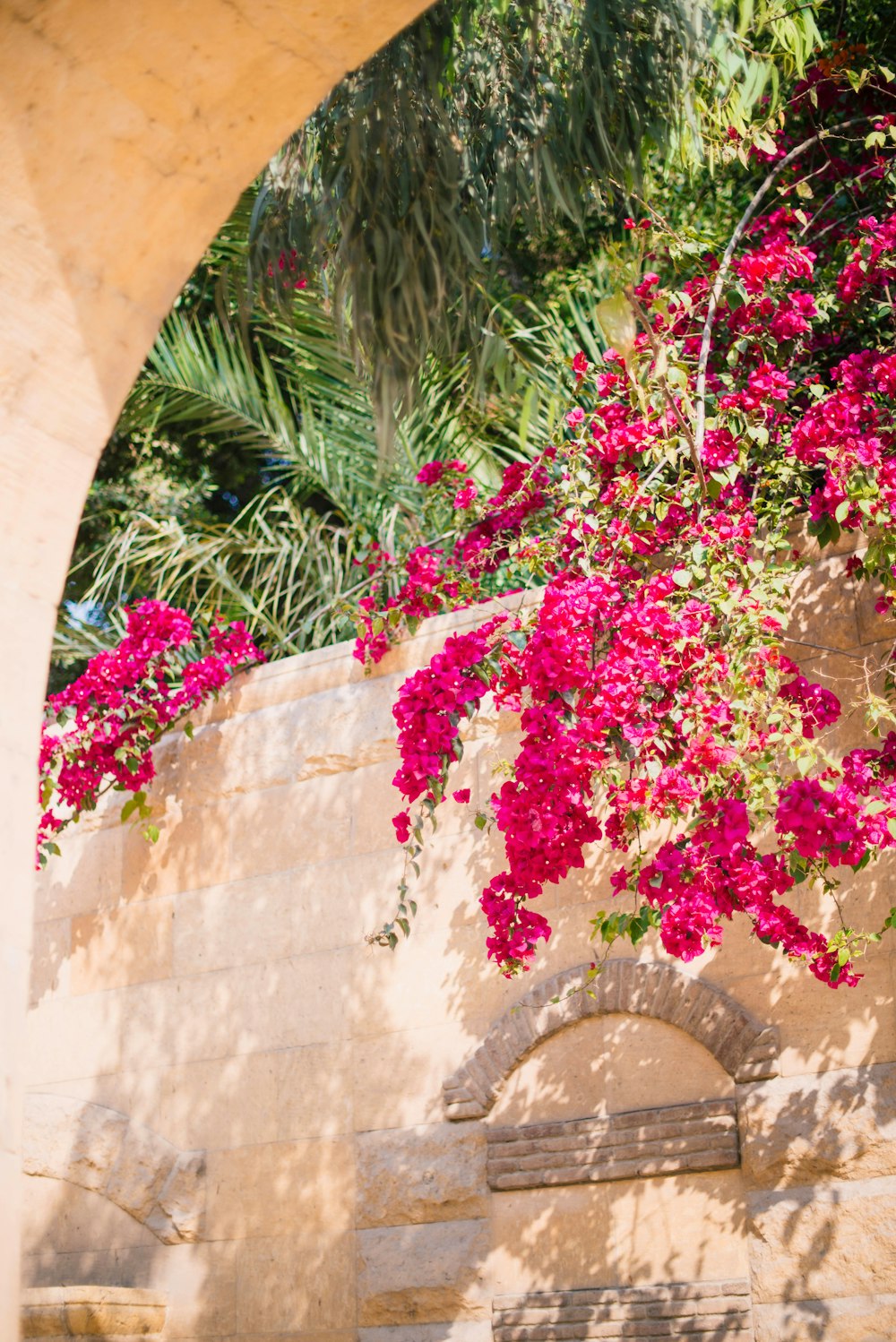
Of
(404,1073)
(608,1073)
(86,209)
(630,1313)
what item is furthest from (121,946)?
(86,209)

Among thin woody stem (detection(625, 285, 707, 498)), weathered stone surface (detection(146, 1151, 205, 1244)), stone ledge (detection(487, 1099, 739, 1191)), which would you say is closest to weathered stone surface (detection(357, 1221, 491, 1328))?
stone ledge (detection(487, 1099, 739, 1191))

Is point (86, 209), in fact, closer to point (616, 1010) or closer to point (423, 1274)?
point (616, 1010)

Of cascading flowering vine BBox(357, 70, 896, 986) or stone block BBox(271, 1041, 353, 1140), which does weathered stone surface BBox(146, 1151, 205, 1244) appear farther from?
cascading flowering vine BBox(357, 70, 896, 986)

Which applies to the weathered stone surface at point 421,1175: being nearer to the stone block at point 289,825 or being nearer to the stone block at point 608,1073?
the stone block at point 608,1073

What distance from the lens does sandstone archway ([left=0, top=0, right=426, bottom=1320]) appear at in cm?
165

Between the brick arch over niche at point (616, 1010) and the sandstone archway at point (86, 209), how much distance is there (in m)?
2.85

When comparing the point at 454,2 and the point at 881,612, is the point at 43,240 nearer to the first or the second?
the point at 454,2

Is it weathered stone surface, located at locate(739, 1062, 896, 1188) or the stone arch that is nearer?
weathered stone surface, located at locate(739, 1062, 896, 1188)

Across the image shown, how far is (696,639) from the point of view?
375 centimetres

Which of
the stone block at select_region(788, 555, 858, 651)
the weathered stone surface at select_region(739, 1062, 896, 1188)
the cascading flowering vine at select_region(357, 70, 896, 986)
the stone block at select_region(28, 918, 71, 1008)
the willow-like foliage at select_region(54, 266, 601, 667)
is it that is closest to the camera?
the cascading flowering vine at select_region(357, 70, 896, 986)

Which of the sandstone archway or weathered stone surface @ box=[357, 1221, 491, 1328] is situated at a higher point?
the sandstone archway

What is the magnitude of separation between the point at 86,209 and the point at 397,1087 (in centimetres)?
380

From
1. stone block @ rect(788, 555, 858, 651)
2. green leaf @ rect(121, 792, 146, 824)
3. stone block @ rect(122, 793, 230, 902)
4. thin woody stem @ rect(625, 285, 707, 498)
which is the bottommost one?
stone block @ rect(122, 793, 230, 902)

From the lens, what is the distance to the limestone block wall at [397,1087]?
13.6ft
